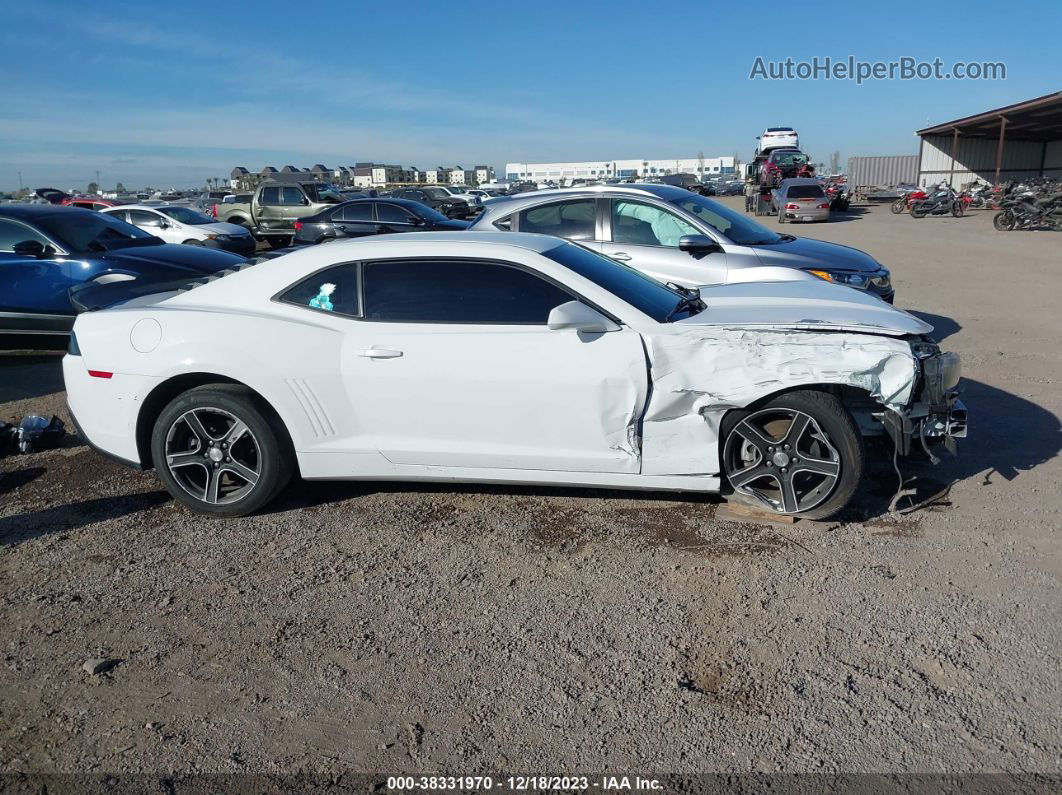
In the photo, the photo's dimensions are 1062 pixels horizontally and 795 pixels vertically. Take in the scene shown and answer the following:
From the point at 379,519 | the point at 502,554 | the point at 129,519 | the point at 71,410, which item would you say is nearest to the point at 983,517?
the point at 502,554

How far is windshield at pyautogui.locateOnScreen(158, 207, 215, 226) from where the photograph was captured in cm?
1911

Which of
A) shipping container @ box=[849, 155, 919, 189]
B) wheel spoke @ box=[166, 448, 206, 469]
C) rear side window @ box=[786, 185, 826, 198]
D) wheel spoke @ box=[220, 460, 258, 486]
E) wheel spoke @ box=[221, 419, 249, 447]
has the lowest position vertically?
wheel spoke @ box=[220, 460, 258, 486]

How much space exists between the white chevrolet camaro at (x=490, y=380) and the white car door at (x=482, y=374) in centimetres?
1

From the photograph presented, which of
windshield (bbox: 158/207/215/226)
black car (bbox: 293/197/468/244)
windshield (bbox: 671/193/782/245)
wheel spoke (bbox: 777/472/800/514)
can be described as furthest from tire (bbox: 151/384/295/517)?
windshield (bbox: 158/207/215/226)

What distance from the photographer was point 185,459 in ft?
15.4

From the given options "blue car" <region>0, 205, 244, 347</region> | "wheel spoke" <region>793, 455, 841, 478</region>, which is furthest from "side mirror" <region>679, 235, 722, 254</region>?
"blue car" <region>0, 205, 244, 347</region>

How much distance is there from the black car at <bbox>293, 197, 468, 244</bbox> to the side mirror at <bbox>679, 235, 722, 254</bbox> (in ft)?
35.0

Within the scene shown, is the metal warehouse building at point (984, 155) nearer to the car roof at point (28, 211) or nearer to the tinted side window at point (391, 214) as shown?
the tinted side window at point (391, 214)

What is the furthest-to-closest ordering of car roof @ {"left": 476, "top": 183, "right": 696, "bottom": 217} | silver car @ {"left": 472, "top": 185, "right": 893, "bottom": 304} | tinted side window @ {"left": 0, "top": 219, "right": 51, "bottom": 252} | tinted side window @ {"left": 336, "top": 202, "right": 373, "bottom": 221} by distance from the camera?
tinted side window @ {"left": 336, "top": 202, "right": 373, "bottom": 221} → tinted side window @ {"left": 0, "top": 219, "right": 51, "bottom": 252} → car roof @ {"left": 476, "top": 183, "right": 696, "bottom": 217} → silver car @ {"left": 472, "top": 185, "right": 893, "bottom": 304}

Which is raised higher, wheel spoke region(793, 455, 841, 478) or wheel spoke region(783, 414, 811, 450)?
wheel spoke region(783, 414, 811, 450)

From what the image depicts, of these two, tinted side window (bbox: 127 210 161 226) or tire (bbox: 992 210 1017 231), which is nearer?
tinted side window (bbox: 127 210 161 226)

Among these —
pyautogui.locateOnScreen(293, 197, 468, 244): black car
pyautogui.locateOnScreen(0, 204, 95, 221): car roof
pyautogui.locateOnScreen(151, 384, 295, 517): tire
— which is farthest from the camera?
pyautogui.locateOnScreen(293, 197, 468, 244): black car

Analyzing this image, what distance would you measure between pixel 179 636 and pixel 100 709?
51 centimetres

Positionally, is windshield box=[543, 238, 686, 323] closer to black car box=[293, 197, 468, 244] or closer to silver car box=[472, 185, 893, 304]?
silver car box=[472, 185, 893, 304]
